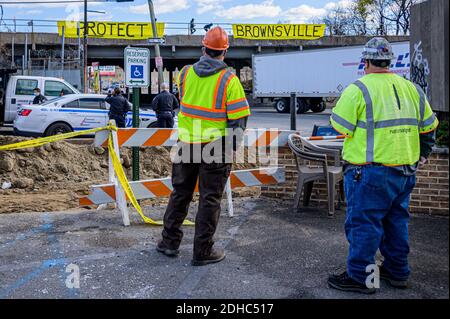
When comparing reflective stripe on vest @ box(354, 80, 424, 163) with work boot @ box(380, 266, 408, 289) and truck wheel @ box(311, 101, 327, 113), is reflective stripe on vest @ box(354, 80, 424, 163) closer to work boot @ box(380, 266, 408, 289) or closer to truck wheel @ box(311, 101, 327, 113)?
work boot @ box(380, 266, 408, 289)

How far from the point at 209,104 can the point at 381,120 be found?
1.54 meters

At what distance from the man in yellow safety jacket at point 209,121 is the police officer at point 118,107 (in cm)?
1110

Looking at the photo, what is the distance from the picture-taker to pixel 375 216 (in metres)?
4.35

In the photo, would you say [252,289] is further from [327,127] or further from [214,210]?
[327,127]

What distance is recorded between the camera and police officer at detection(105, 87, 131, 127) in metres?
16.1

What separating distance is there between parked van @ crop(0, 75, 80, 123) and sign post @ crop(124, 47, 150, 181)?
510 inches

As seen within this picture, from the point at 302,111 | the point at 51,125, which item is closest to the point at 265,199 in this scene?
the point at 51,125

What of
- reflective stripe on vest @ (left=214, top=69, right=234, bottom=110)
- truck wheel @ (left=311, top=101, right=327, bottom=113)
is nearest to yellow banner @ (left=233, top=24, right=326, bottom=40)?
truck wheel @ (left=311, top=101, right=327, bottom=113)

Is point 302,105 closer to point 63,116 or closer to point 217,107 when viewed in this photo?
point 63,116

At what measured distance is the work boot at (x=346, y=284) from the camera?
14.7 feet

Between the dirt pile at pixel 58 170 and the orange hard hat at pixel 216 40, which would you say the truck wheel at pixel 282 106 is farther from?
the orange hard hat at pixel 216 40

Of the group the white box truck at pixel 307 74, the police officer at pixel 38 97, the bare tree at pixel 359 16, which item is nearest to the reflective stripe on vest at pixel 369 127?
the police officer at pixel 38 97

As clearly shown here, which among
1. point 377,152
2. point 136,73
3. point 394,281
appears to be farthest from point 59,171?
point 377,152

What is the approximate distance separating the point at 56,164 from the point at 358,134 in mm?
10054
